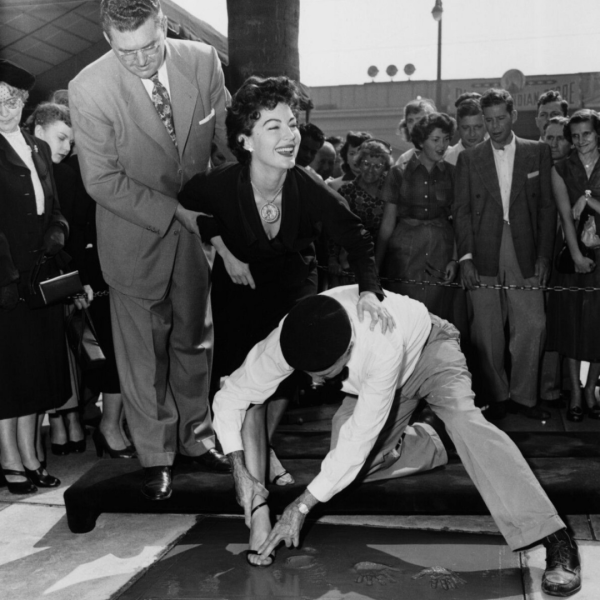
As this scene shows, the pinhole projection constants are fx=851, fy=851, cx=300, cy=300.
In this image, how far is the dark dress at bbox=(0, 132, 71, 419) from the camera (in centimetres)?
395

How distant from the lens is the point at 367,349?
2.84 m

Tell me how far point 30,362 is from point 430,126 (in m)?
2.72

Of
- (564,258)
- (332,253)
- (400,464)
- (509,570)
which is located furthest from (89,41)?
(509,570)

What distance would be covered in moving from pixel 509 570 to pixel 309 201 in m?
1.53

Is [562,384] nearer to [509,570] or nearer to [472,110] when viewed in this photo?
[472,110]

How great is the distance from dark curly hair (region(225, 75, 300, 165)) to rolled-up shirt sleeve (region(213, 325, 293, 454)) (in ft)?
2.60

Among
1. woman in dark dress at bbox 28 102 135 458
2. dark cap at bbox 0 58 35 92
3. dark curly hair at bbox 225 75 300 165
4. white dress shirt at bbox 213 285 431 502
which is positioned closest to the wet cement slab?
white dress shirt at bbox 213 285 431 502

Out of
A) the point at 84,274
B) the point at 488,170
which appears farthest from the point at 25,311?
the point at 488,170

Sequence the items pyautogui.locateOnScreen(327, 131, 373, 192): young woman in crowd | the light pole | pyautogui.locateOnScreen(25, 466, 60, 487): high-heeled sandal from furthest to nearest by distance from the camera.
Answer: the light pole
pyautogui.locateOnScreen(327, 131, 373, 192): young woman in crowd
pyautogui.locateOnScreen(25, 466, 60, 487): high-heeled sandal

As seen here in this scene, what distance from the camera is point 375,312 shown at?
2939mm

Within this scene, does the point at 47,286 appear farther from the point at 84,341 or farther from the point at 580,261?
the point at 580,261

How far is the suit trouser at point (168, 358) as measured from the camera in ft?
11.7

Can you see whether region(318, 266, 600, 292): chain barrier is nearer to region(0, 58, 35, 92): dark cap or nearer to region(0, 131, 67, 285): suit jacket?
region(0, 131, 67, 285): suit jacket

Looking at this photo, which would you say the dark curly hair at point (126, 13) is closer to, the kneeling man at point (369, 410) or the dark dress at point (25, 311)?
the dark dress at point (25, 311)
